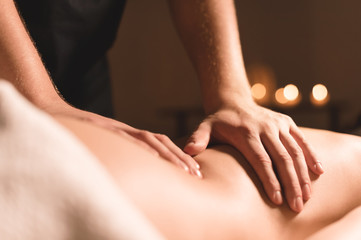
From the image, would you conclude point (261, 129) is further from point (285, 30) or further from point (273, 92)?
point (285, 30)

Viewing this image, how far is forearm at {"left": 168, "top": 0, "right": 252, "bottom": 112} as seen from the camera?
1057 mm

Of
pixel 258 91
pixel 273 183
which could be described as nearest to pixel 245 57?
pixel 258 91

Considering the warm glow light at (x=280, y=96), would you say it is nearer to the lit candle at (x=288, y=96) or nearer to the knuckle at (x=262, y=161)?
the lit candle at (x=288, y=96)

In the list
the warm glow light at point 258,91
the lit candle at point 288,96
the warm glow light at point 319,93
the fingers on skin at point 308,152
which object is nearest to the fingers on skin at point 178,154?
the fingers on skin at point 308,152

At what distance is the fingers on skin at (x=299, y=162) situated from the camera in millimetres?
770

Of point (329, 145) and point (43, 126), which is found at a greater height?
point (43, 126)

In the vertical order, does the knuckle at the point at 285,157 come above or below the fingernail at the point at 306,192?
above

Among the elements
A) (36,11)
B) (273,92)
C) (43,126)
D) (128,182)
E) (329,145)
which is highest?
(43,126)

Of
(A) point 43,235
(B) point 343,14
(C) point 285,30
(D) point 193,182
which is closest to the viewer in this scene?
(A) point 43,235

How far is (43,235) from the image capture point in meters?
0.36

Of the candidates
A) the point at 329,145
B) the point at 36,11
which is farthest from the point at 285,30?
the point at 329,145

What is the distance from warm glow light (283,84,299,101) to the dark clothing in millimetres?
2756

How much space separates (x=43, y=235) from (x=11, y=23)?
0.58 meters

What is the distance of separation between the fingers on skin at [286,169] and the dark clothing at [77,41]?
2.53 ft
